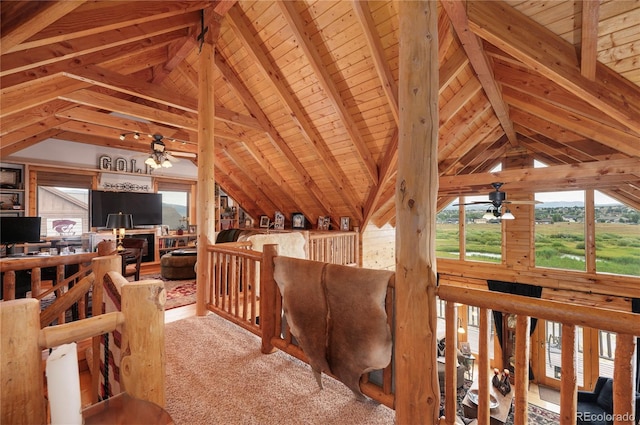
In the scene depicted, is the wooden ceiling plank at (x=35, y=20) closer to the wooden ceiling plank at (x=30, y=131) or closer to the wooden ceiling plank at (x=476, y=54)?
the wooden ceiling plank at (x=476, y=54)

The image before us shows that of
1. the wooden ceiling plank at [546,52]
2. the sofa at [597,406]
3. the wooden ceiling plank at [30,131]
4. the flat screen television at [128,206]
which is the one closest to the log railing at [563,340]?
the wooden ceiling plank at [546,52]

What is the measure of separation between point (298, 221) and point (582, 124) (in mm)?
5183

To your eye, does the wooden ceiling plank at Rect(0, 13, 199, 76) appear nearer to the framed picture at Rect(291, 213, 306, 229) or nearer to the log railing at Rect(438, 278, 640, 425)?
the log railing at Rect(438, 278, 640, 425)

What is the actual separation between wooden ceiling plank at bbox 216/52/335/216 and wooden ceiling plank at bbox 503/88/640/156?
3398 mm

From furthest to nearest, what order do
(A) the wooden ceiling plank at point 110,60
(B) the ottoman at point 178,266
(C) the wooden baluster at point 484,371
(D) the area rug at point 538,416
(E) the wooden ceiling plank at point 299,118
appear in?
(B) the ottoman at point 178,266
(D) the area rug at point 538,416
(E) the wooden ceiling plank at point 299,118
(A) the wooden ceiling plank at point 110,60
(C) the wooden baluster at point 484,371

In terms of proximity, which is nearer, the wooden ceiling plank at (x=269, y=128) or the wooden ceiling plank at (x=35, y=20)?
the wooden ceiling plank at (x=35, y=20)

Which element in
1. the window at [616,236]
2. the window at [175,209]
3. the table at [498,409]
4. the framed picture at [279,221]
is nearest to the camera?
the table at [498,409]

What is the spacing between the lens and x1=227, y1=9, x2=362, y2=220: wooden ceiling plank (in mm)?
3645

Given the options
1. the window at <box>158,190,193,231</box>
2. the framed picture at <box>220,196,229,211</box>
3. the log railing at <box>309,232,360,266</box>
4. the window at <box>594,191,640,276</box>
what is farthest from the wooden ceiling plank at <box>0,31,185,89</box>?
the window at <box>594,191,640,276</box>

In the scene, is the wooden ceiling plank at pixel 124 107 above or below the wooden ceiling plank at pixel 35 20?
above

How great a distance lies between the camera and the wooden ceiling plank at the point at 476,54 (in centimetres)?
230

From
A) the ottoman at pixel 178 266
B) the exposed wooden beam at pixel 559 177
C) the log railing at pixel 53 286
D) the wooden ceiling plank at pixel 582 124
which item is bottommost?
the ottoman at pixel 178 266

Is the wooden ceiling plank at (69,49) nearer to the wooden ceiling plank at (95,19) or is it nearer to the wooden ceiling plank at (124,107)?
the wooden ceiling plank at (95,19)

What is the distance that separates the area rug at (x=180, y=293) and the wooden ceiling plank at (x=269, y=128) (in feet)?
9.26
